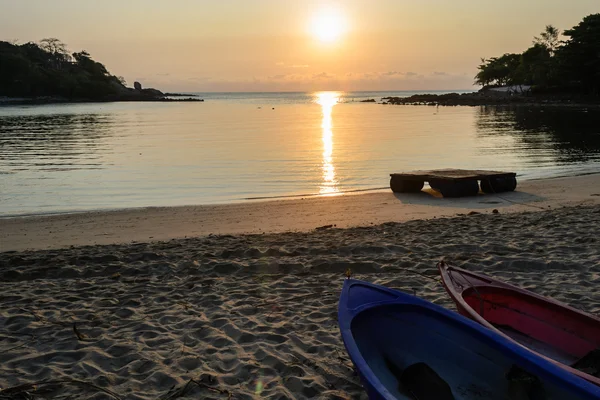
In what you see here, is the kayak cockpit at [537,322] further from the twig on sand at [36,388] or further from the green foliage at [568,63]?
the green foliage at [568,63]

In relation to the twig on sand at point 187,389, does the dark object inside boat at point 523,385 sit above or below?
above

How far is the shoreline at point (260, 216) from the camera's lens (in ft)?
35.9

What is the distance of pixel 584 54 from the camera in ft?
239

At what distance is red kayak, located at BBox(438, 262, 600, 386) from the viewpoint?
4.44 meters

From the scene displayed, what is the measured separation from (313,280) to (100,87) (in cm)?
14736

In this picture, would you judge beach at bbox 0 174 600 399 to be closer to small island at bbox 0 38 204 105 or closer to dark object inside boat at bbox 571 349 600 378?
dark object inside boat at bbox 571 349 600 378

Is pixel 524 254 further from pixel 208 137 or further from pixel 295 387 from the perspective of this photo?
pixel 208 137

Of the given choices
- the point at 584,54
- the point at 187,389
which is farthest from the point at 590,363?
the point at 584,54

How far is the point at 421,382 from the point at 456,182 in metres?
11.5

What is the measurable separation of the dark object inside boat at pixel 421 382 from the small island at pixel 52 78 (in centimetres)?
13513

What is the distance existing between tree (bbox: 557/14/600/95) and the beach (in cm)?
7033

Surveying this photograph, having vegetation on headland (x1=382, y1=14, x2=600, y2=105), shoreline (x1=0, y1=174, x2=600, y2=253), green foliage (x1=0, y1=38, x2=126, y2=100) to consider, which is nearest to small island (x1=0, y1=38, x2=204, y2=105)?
green foliage (x1=0, y1=38, x2=126, y2=100)

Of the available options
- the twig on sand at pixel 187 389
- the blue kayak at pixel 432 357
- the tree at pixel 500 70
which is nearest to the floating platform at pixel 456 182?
the blue kayak at pixel 432 357

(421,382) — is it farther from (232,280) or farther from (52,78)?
(52,78)
